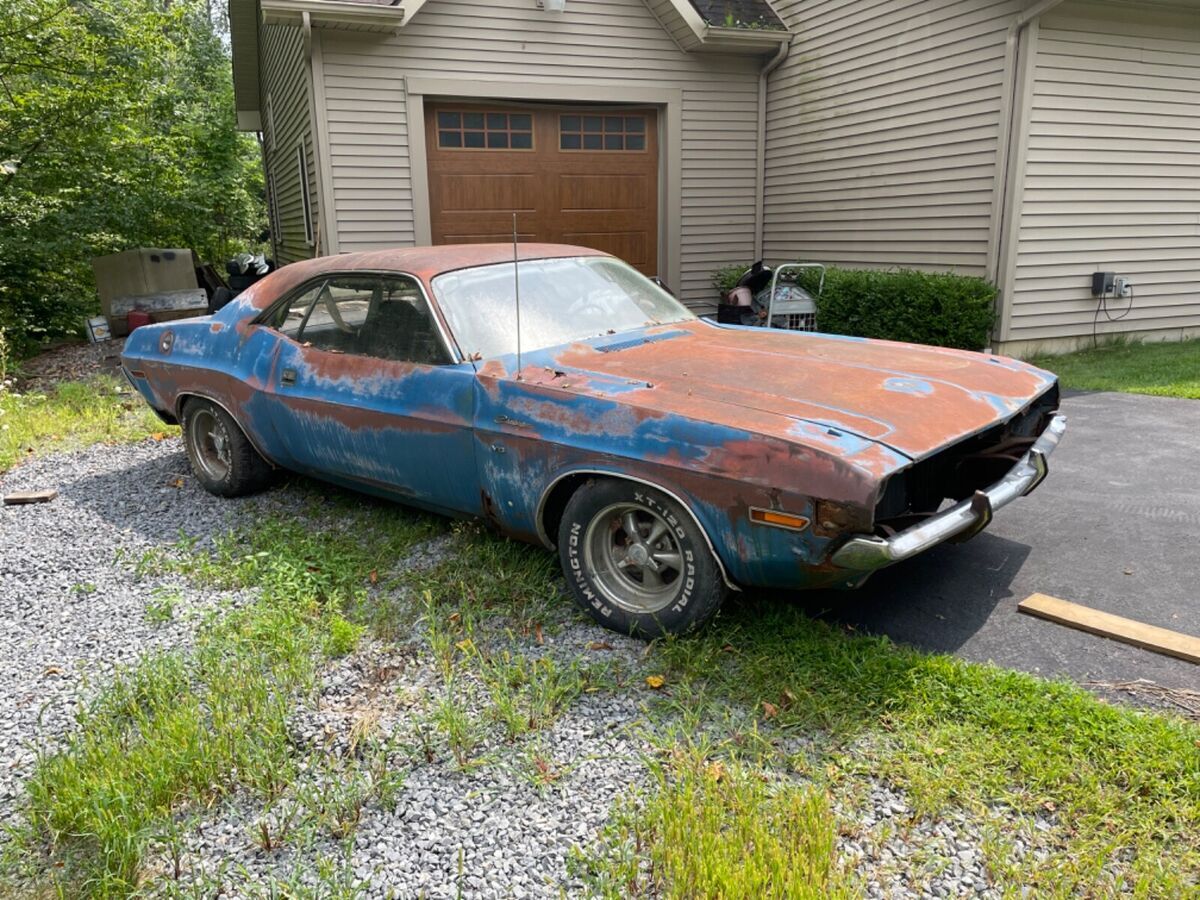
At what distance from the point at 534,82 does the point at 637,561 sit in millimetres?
8368

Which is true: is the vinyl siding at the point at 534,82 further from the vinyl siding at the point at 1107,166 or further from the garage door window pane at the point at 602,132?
the vinyl siding at the point at 1107,166

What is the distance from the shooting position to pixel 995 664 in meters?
3.13

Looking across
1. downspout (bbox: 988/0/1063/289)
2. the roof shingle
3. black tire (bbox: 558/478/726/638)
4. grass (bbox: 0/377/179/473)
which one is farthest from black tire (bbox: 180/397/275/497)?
the roof shingle

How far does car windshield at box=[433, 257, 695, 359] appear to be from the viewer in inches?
155

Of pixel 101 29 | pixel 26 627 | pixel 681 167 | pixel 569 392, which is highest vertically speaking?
pixel 101 29

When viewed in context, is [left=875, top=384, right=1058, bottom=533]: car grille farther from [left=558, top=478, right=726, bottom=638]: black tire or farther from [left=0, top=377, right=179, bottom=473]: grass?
[left=0, top=377, right=179, bottom=473]: grass

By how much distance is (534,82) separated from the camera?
10219mm

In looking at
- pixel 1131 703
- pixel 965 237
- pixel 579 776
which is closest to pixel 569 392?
pixel 579 776

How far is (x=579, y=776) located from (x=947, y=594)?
1.90 m

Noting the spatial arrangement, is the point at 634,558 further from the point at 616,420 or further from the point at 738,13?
the point at 738,13

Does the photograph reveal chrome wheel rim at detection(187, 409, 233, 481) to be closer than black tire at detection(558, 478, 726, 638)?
No

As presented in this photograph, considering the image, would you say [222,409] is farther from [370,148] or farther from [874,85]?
[874,85]

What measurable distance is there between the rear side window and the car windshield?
14 centimetres

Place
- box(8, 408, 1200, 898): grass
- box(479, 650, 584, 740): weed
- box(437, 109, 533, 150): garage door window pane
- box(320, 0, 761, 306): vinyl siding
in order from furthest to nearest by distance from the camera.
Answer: box(437, 109, 533, 150): garage door window pane → box(320, 0, 761, 306): vinyl siding → box(479, 650, 584, 740): weed → box(8, 408, 1200, 898): grass
